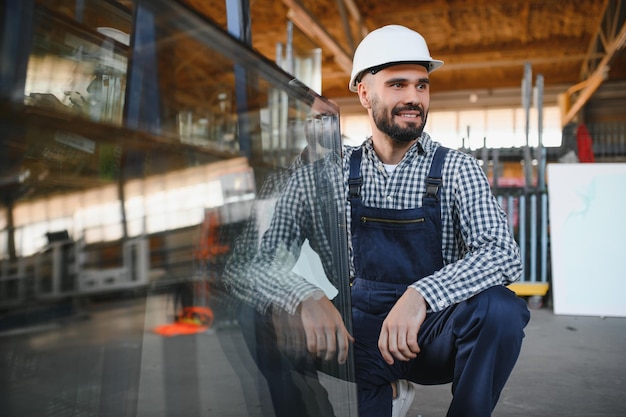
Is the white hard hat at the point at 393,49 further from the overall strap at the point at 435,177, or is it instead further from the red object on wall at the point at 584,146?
the red object on wall at the point at 584,146

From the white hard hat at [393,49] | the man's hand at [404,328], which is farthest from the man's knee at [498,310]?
the white hard hat at [393,49]

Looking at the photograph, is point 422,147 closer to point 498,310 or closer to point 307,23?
point 498,310

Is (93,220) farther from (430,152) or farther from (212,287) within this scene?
(430,152)

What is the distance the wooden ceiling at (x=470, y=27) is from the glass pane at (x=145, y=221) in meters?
5.44

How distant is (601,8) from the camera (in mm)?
8383

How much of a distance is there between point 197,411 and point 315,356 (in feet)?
1.07

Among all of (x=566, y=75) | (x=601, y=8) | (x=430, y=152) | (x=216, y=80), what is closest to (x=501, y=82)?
(x=566, y=75)

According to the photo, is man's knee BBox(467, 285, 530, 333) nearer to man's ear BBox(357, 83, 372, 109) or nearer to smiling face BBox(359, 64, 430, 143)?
smiling face BBox(359, 64, 430, 143)

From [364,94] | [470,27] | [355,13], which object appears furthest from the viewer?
[470,27]

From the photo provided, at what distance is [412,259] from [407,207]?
14cm

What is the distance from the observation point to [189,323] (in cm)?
82

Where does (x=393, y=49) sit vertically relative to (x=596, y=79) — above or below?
below

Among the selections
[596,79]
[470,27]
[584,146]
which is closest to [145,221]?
[584,146]

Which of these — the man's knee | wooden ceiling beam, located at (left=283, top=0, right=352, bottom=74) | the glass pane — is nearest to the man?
the man's knee
